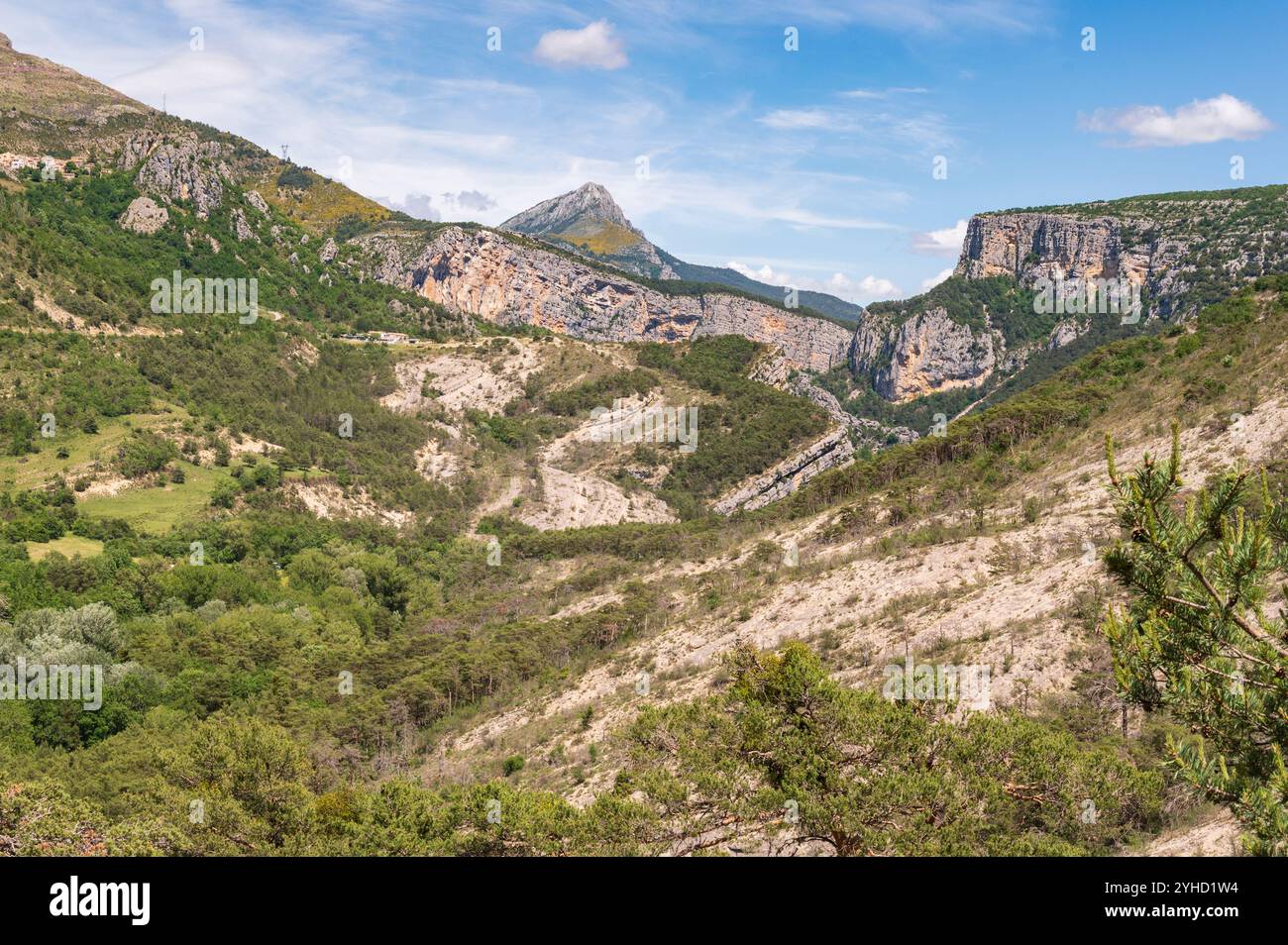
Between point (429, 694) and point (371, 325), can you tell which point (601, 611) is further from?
point (371, 325)

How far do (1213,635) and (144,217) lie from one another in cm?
14770

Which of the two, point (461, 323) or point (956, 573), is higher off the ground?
point (461, 323)

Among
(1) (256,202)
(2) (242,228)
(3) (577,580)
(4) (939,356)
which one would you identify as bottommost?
Result: (3) (577,580)

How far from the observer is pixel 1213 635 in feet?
20.7

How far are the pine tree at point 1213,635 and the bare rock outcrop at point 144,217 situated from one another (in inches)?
5704

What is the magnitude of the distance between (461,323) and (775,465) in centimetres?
6633

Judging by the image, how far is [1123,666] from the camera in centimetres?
629

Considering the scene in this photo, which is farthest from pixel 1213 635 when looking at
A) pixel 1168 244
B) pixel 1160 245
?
pixel 1160 245

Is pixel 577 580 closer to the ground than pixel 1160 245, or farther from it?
closer to the ground

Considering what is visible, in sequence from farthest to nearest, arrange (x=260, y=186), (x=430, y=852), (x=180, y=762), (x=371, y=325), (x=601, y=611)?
1. (x=260, y=186)
2. (x=371, y=325)
3. (x=601, y=611)
4. (x=180, y=762)
5. (x=430, y=852)

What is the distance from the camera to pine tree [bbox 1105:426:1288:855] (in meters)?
5.89

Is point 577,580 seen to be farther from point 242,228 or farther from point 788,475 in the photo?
point 242,228
